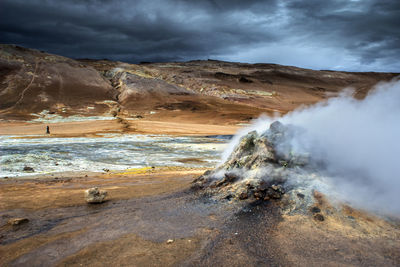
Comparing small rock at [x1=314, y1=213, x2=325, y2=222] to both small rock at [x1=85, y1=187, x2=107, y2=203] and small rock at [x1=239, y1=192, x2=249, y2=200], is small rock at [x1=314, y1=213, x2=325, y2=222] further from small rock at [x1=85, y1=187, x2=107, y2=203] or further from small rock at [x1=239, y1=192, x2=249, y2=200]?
small rock at [x1=85, y1=187, x2=107, y2=203]

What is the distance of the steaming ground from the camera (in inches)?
177

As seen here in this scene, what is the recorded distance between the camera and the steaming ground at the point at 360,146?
450 centimetres

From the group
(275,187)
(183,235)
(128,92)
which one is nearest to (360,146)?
(275,187)

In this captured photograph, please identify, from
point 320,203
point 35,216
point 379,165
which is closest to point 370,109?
point 379,165

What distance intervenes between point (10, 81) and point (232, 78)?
54014mm

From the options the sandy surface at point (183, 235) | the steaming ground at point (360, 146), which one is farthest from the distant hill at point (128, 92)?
the sandy surface at point (183, 235)

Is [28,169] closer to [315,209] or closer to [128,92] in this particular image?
[315,209]

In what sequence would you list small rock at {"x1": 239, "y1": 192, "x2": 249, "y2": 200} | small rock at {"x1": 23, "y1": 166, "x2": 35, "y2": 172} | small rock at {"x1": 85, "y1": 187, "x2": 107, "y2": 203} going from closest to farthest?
small rock at {"x1": 239, "y1": 192, "x2": 249, "y2": 200}, small rock at {"x1": 85, "y1": 187, "x2": 107, "y2": 203}, small rock at {"x1": 23, "y1": 166, "x2": 35, "y2": 172}

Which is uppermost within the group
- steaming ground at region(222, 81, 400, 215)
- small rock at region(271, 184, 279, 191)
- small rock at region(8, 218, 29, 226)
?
steaming ground at region(222, 81, 400, 215)

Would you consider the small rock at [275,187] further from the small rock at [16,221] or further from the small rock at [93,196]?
the small rock at [16,221]

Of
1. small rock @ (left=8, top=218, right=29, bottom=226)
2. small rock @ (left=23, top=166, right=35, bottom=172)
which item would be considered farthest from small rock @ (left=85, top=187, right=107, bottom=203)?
small rock @ (left=23, top=166, right=35, bottom=172)

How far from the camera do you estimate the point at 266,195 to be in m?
4.89

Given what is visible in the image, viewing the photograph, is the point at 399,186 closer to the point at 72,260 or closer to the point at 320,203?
the point at 320,203

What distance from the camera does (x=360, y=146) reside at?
17.1 feet
